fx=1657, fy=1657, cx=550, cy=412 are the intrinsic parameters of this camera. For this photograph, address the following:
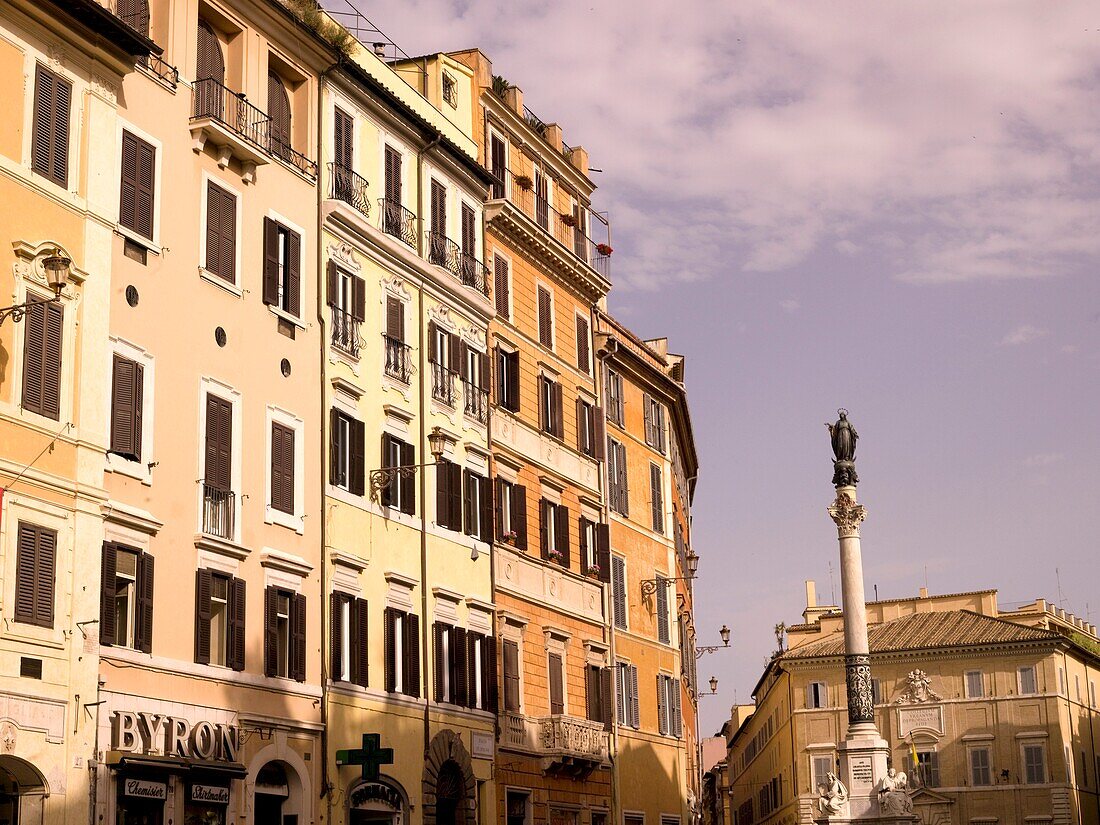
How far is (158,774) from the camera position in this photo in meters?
27.6

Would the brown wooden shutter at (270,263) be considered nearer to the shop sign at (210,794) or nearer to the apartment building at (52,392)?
the apartment building at (52,392)

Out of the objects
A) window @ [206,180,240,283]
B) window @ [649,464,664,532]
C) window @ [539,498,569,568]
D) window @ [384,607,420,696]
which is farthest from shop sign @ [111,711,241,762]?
window @ [649,464,664,532]

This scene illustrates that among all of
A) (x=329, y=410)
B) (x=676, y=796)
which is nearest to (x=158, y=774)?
(x=329, y=410)

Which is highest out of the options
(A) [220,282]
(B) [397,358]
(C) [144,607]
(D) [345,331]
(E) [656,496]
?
(E) [656,496]

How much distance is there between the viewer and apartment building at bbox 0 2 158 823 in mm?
24688

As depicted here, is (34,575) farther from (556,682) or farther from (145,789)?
(556,682)

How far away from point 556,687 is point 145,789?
61.3 feet

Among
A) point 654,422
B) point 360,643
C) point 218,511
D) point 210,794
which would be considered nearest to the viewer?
point 210,794

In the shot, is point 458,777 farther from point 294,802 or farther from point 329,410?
point 329,410

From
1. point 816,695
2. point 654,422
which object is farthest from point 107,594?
point 816,695

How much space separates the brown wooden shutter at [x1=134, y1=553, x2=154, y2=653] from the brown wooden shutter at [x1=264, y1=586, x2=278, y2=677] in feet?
12.1

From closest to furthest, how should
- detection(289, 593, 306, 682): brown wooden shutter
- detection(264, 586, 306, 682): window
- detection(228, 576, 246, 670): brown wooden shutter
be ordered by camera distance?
detection(228, 576, 246, 670): brown wooden shutter → detection(264, 586, 306, 682): window → detection(289, 593, 306, 682): brown wooden shutter

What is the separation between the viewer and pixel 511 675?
4159 centimetres

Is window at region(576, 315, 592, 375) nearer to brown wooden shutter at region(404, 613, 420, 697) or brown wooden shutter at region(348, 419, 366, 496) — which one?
brown wooden shutter at region(404, 613, 420, 697)
